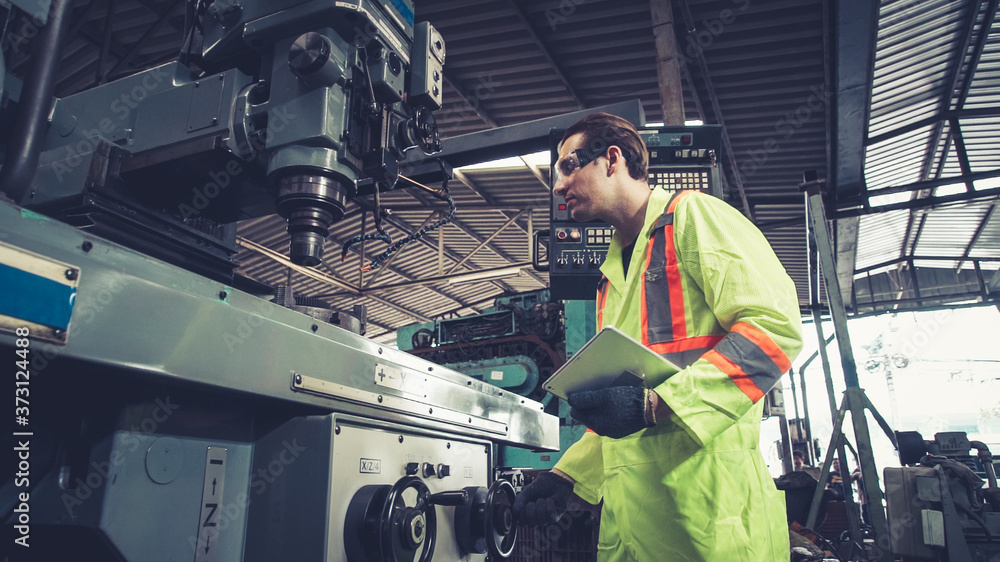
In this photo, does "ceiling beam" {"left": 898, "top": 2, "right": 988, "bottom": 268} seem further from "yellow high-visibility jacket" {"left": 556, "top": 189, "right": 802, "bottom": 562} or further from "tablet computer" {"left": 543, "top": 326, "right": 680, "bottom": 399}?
"tablet computer" {"left": 543, "top": 326, "right": 680, "bottom": 399}

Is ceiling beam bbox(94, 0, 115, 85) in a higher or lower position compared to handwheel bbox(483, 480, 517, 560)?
higher

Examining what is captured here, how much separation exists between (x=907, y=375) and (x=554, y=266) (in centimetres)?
1222

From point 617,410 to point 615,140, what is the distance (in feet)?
2.26

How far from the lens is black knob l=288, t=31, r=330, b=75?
1.12 meters

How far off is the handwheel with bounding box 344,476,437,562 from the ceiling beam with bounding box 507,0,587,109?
180 inches

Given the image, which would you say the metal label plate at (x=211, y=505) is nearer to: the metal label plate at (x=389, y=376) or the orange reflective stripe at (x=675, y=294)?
the metal label plate at (x=389, y=376)

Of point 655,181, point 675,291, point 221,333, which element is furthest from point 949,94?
point 221,333

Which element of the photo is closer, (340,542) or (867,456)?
(340,542)

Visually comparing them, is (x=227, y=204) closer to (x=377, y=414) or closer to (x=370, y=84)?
(x=370, y=84)

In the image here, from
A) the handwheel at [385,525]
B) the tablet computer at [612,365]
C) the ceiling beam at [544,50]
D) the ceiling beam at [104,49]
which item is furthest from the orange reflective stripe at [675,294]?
the ceiling beam at [544,50]

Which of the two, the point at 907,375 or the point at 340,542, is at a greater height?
the point at 907,375

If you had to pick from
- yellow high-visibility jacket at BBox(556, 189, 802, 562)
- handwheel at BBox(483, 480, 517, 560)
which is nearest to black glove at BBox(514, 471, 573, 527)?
handwheel at BBox(483, 480, 517, 560)

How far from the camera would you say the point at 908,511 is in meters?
3.04

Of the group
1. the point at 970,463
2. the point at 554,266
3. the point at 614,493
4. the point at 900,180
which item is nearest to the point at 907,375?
the point at 900,180
